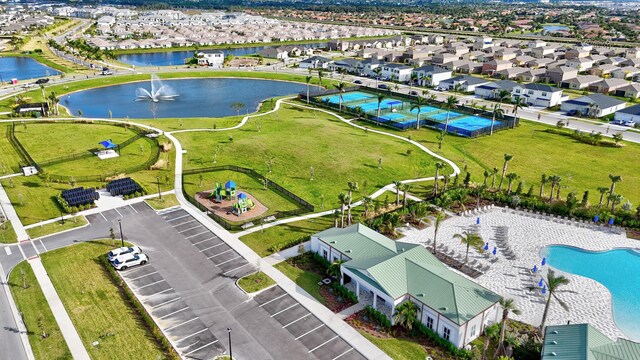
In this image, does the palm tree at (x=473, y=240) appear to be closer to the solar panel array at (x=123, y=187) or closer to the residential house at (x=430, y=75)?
the solar panel array at (x=123, y=187)

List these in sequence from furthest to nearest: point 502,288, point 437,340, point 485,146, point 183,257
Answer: point 485,146 < point 183,257 < point 502,288 < point 437,340

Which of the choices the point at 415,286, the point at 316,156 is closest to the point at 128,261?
the point at 415,286

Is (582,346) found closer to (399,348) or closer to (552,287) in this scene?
(552,287)

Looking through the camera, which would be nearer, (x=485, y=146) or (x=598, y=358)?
(x=598, y=358)

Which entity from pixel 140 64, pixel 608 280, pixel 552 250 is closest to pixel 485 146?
pixel 552 250

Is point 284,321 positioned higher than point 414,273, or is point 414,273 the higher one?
point 414,273

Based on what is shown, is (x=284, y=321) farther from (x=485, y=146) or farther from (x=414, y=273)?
A: (x=485, y=146)
